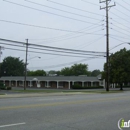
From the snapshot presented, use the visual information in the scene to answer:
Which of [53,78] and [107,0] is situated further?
[53,78]

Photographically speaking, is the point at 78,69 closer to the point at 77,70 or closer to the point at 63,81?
the point at 77,70

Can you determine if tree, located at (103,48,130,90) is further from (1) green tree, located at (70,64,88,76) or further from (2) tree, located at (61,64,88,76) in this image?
(2) tree, located at (61,64,88,76)

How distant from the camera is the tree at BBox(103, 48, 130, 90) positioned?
5312 cm

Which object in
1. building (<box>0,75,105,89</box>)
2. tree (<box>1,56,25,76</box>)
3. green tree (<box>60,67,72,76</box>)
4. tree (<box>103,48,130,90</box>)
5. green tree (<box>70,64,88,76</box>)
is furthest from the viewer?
tree (<box>1,56,25,76</box>)

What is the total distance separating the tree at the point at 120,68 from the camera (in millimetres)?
53125

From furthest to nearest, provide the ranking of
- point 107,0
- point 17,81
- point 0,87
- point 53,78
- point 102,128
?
point 17,81, point 53,78, point 0,87, point 107,0, point 102,128

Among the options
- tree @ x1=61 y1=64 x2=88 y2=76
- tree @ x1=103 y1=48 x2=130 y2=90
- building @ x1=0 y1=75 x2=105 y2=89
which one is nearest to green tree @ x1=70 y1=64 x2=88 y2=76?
tree @ x1=61 y1=64 x2=88 y2=76

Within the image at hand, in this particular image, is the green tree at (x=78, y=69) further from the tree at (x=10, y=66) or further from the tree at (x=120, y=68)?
the tree at (x=120, y=68)

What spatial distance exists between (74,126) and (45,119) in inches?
Answer: 61.8

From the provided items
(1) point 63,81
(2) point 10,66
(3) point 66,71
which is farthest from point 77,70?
(1) point 63,81

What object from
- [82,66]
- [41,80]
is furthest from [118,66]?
[82,66]

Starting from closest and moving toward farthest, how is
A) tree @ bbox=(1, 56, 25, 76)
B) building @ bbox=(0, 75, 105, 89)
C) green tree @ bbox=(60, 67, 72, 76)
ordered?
building @ bbox=(0, 75, 105, 89)
green tree @ bbox=(60, 67, 72, 76)
tree @ bbox=(1, 56, 25, 76)

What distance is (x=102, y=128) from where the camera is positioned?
7.91m

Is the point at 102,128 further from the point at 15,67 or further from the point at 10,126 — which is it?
the point at 15,67
